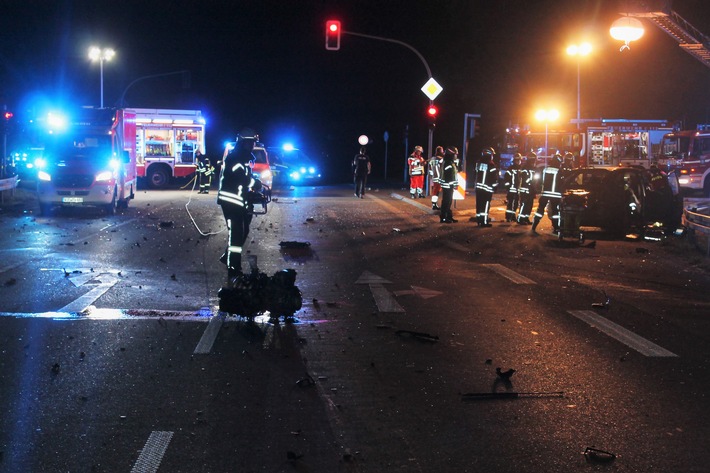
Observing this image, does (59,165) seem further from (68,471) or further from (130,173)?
(68,471)

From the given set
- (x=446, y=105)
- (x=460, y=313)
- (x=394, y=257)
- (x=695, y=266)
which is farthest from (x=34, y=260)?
(x=446, y=105)

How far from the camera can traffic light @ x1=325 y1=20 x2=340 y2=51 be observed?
30.1 metres

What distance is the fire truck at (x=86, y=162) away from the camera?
2455cm

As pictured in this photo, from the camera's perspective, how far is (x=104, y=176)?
980 inches

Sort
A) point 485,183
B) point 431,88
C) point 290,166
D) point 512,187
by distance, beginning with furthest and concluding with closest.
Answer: point 290,166 → point 431,88 → point 512,187 → point 485,183

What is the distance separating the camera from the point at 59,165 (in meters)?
24.9

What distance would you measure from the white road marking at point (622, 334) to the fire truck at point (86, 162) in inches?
685

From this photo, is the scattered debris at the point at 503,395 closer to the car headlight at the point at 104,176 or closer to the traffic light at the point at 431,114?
the car headlight at the point at 104,176

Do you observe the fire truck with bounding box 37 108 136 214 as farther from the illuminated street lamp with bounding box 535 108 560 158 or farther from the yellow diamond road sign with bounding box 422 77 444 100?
the illuminated street lamp with bounding box 535 108 560 158

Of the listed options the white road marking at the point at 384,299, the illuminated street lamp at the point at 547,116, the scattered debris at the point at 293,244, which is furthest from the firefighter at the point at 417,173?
the white road marking at the point at 384,299

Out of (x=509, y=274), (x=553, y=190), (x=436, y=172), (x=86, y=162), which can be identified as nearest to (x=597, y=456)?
(x=509, y=274)

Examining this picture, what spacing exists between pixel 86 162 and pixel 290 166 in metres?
20.3

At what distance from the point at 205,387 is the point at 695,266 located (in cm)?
1159

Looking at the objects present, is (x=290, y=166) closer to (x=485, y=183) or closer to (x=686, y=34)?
(x=686, y=34)
